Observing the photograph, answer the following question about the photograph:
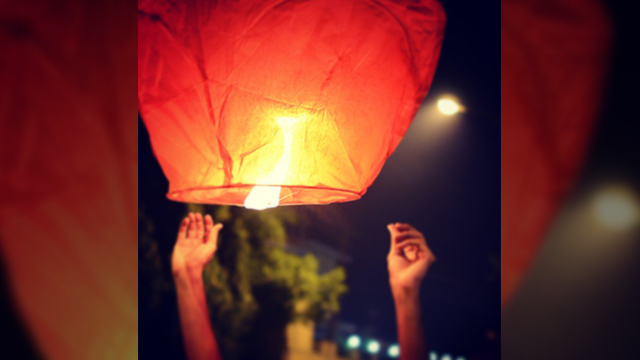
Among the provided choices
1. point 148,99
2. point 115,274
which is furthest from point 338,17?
point 115,274

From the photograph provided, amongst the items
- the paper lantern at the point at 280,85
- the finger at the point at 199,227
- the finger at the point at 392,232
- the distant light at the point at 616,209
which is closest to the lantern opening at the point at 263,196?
the paper lantern at the point at 280,85

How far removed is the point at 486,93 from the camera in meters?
1.41

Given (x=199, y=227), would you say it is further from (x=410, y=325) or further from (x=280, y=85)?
(x=280, y=85)

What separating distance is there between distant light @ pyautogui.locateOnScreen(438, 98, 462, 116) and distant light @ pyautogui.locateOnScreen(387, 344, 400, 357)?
0.69 m

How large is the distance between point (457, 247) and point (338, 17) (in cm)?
84

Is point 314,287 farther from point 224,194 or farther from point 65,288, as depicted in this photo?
point 65,288

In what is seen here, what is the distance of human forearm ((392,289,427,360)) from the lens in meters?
1.46

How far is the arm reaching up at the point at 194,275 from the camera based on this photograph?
1641mm


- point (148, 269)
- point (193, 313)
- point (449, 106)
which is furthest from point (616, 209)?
point (148, 269)

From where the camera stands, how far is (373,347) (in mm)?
1500

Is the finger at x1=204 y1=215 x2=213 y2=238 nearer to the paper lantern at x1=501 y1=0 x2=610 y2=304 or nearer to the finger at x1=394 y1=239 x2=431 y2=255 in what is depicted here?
the finger at x1=394 y1=239 x2=431 y2=255

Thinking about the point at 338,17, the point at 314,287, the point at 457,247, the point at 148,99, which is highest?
the point at 338,17

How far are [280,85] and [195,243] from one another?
960 millimetres

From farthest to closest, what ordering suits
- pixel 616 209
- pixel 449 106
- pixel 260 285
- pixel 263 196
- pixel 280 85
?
pixel 260 285, pixel 449 106, pixel 616 209, pixel 263 196, pixel 280 85
